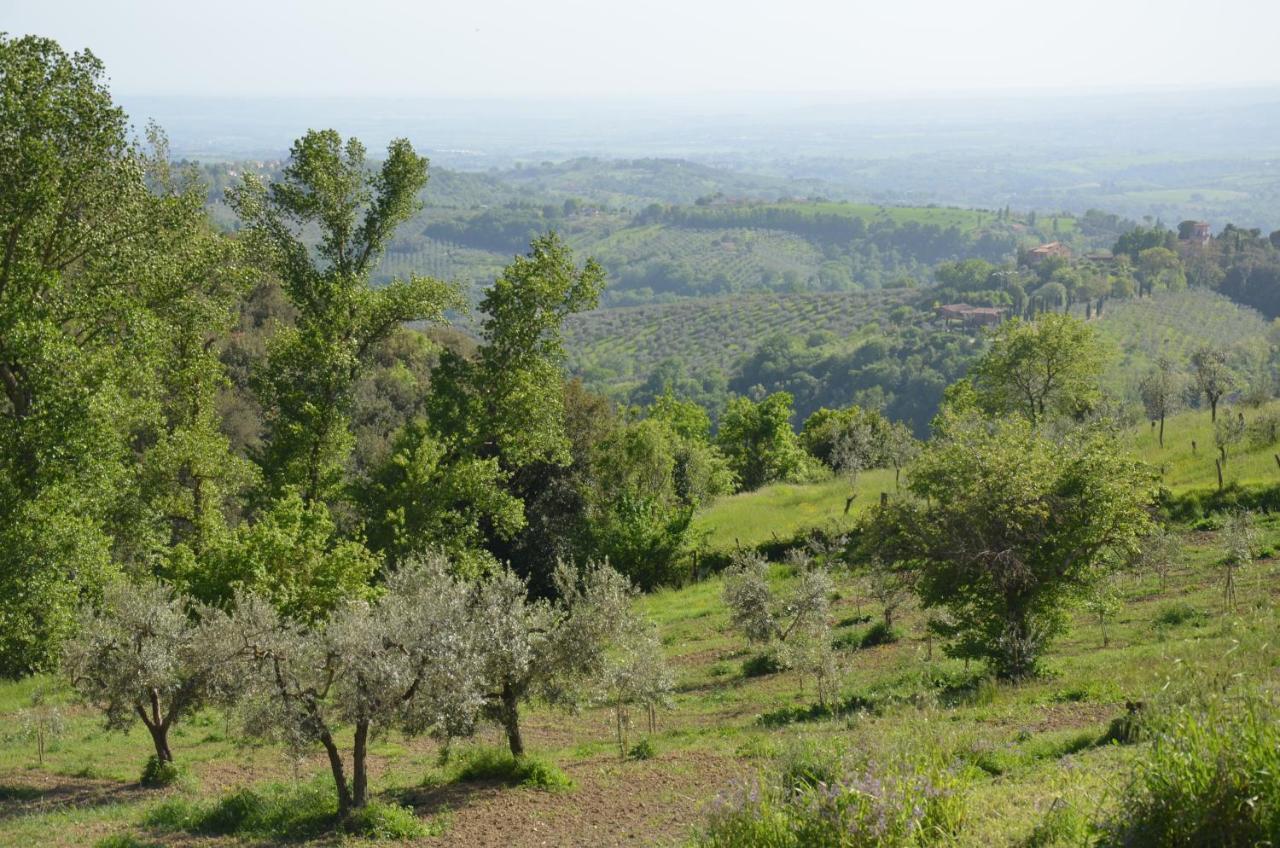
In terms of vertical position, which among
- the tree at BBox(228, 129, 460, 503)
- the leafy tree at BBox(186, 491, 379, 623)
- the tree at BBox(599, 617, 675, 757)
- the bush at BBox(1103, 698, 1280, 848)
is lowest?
the tree at BBox(599, 617, 675, 757)

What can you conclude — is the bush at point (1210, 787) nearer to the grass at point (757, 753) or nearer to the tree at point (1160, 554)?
the grass at point (757, 753)

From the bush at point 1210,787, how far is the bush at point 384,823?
9.29 meters

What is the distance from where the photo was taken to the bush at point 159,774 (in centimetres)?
1719

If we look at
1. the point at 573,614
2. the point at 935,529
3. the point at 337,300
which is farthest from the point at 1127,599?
the point at 337,300

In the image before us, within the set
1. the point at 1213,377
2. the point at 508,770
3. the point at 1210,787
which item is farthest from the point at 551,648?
the point at 1213,377

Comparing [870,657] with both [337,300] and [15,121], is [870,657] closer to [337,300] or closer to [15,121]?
[337,300]

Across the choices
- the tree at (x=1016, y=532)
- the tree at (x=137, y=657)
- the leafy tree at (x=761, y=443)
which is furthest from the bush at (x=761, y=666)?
the leafy tree at (x=761, y=443)

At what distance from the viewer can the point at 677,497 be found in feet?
143

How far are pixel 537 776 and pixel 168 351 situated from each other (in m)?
15.8

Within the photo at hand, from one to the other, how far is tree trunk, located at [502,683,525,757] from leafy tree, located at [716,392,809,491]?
37561 mm

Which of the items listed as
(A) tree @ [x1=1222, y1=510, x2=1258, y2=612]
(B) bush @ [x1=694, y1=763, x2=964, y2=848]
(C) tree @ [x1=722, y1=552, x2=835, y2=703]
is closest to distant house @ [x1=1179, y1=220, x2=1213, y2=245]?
(A) tree @ [x1=1222, y1=510, x2=1258, y2=612]

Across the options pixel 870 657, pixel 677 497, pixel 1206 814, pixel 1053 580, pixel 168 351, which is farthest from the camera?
pixel 677 497

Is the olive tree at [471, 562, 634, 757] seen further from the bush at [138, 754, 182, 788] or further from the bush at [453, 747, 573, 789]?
the bush at [138, 754, 182, 788]

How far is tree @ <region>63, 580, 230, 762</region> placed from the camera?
51.0 ft
